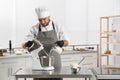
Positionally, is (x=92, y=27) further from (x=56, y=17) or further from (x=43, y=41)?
(x=43, y=41)

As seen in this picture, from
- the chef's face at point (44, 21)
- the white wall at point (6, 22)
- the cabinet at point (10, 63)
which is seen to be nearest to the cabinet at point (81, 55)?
the cabinet at point (10, 63)

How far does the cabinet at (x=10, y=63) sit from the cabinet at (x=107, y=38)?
1793 mm

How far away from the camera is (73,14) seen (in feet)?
18.6

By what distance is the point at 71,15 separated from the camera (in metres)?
5.65

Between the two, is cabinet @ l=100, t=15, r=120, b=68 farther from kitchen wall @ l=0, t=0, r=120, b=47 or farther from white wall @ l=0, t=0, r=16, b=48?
white wall @ l=0, t=0, r=16, b=48

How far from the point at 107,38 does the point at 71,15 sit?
92 cm

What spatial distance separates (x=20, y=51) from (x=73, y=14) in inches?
59.4

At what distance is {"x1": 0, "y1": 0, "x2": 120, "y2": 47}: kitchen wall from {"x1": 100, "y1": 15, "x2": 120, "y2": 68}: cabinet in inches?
5.6

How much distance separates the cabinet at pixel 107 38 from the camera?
5.61 metres

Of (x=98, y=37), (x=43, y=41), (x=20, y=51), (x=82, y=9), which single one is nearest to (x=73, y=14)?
(x=82, y=9)

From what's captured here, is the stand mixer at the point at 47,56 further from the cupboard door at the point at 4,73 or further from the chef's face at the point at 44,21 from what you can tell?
the cupboard door at the point at 4,73

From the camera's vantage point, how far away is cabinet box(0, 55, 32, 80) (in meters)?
4.35

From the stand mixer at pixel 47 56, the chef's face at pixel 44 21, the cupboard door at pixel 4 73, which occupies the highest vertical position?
the chef's face at pixel 44 21

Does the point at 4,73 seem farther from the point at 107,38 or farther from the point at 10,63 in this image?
the point at 107,38
